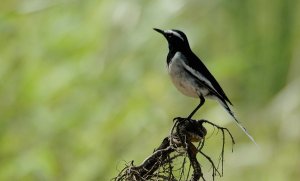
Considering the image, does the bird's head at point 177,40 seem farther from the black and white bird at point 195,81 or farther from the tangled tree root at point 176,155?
the tangled tree root at point 176,155

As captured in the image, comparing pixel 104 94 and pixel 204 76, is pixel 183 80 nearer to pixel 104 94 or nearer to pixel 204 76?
pixel 204 76

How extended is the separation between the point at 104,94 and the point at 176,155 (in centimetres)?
346

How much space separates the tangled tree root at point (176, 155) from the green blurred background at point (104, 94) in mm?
2661

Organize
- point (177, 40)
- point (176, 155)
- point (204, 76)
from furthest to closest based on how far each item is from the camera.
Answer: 1. point (177, 40)
2. point (204, 76)
3. point (176, 155)

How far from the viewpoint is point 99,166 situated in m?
7.36

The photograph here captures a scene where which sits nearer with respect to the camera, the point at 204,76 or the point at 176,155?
the point at 176,155

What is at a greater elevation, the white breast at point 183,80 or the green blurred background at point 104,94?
the green blurred background at point 104,94

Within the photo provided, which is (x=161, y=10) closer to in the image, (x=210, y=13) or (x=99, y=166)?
(x=210, y=13)

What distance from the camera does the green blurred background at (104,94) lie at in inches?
282

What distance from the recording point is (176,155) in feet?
13.3

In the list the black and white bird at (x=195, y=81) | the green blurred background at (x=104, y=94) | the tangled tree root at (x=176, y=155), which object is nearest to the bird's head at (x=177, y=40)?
the black and white bird at (x=195, y=81)

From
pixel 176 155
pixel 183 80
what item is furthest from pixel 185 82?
pixel 176 155

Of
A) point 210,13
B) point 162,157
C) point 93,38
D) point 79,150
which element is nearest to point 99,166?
point 79,150

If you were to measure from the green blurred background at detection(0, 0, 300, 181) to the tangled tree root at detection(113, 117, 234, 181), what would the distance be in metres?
2.66
